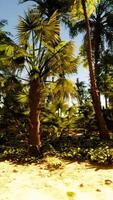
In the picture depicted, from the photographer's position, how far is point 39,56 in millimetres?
13391

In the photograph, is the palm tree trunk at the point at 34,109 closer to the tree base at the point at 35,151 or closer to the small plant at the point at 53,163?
the tree base at the point at 35,151

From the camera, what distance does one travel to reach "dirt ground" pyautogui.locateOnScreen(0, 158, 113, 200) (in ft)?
30.0

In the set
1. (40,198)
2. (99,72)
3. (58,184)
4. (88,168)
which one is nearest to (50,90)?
(88,168)

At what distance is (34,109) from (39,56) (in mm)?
2072

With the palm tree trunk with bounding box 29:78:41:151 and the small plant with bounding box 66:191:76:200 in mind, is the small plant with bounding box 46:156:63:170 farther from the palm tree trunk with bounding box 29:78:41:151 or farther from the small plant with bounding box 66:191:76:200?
the small plant with bounding box 66:191:76:200

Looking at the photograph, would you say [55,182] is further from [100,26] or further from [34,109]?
[100,26]

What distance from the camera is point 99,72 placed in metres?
22.0

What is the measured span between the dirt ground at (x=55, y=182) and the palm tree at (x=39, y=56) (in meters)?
2.02

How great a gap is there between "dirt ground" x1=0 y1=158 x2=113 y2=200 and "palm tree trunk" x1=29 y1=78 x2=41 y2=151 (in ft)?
4.34

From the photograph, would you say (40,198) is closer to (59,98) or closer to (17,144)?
(59,98)

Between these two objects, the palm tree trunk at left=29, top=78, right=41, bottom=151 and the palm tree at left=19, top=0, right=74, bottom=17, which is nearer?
the palm tree trunk at left=29, top=78, right=41, bottom=151

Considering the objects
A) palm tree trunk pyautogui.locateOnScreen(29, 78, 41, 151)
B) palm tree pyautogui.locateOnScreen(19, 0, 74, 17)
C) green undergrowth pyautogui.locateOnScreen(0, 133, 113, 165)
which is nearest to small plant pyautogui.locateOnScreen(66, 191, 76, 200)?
green undergrowth pyautogui.locateOnScreen(0, 133, 113, 165)

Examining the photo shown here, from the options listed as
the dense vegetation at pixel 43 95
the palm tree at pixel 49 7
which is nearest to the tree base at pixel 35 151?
the dense vegetation at pixel 43 95

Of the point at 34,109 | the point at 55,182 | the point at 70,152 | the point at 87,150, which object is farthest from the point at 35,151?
the point at 55,182
